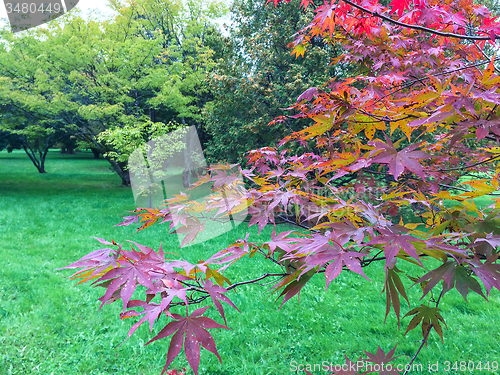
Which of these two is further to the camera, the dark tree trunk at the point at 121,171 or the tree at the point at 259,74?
the dark tree trunk at the point at 121,171

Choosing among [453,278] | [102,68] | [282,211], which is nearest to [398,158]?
[453,278]

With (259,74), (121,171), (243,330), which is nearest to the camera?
(243,330)

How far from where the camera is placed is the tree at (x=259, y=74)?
679 cm

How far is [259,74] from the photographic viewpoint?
6.94 metres

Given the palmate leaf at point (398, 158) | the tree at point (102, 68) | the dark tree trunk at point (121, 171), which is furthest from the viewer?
the dark tree trunk at point (121, 171)

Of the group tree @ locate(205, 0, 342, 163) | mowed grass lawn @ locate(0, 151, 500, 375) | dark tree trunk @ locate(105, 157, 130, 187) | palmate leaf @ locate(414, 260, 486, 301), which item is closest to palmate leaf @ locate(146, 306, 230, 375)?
palmate leaf @ locate(414, 260, 486, 301)

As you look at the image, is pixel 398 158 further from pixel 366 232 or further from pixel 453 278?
pixel 453 278

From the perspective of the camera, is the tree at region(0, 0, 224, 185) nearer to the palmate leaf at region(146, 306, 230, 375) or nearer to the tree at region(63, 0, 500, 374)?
the tree at region(63, 0, 500, 374)

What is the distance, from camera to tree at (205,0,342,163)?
6.79m

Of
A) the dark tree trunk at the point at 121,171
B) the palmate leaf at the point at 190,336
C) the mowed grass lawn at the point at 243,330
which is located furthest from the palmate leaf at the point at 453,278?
the dark tree trunk at the point at 121,171

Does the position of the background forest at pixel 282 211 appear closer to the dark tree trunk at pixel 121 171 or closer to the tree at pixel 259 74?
the tree at pixel 259 74

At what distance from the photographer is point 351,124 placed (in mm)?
1464

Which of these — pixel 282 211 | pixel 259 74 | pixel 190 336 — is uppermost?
pixel 259 74

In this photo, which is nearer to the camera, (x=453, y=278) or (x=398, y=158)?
(x=453, y=278)
